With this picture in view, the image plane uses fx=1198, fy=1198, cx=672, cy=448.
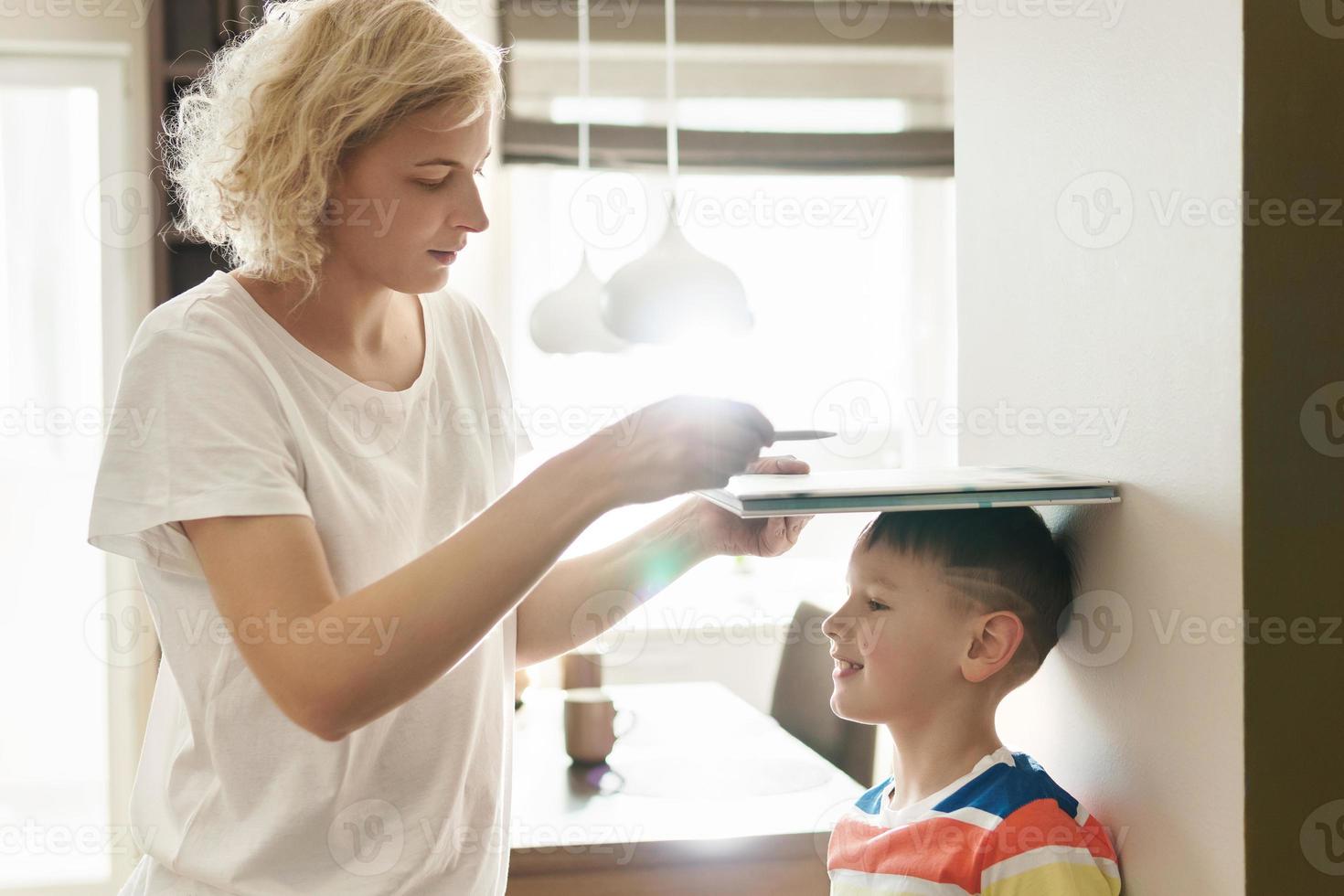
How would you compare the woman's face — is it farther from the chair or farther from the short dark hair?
the chair

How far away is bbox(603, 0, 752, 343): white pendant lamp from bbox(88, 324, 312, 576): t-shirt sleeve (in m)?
1.03

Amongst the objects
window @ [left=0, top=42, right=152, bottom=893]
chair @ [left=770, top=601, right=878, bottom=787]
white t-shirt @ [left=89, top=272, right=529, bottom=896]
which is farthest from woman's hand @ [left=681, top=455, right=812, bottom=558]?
window @ [left=0, top=42, right=152, bottom=893]

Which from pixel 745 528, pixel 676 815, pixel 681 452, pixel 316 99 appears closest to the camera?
pixel 681 452

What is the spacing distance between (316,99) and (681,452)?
0.47 meters

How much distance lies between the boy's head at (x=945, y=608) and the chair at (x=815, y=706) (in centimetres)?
115

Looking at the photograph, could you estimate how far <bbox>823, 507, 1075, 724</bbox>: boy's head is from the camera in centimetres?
97

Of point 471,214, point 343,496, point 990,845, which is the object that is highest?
point 471,214

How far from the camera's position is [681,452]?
78cm

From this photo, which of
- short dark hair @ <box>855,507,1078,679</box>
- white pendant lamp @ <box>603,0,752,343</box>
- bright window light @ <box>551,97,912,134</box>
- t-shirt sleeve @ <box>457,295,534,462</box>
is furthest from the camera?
bright window light @ <box>551,97,912,134</box>

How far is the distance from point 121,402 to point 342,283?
0.23 metres

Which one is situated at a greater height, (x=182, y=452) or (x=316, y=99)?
(x=316, y=99)

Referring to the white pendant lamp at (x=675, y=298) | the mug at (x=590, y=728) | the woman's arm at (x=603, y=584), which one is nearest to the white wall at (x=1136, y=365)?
the woman's arm at (x=603, y=584)

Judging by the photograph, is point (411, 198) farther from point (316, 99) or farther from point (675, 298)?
point (675, 298)

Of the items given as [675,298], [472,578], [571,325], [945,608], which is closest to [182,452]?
[472,578]
